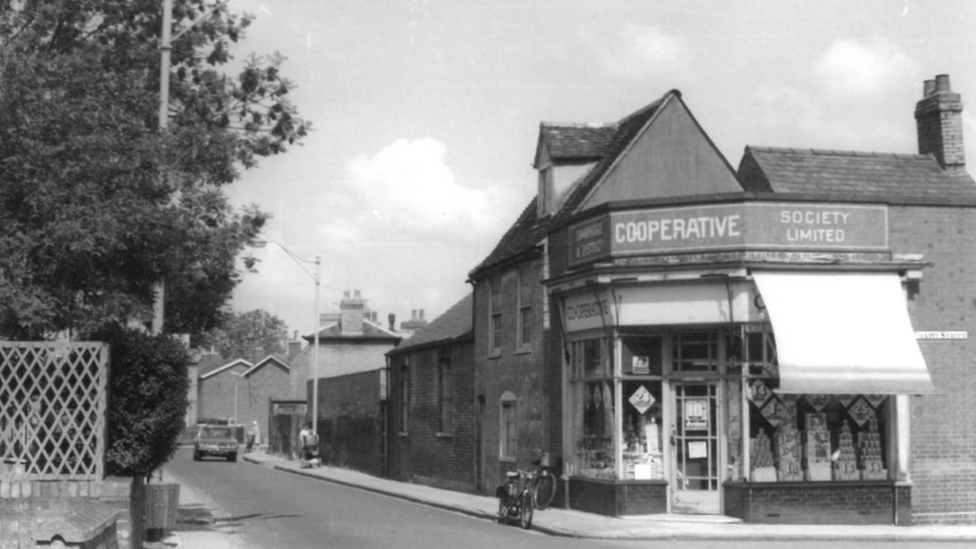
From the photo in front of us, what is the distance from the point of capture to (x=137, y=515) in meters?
15.3

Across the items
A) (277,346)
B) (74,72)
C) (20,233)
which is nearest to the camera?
(20,233)

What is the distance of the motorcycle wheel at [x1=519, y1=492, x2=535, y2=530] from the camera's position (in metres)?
22.3

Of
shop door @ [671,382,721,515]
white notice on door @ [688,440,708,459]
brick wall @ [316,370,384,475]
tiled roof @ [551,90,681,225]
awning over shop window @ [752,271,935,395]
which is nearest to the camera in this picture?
awning over shop window @ [752,271,935,395]

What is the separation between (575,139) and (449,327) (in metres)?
10.2

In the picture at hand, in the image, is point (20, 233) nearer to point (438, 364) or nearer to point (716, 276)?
point (716, 276)

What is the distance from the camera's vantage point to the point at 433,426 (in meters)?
36.4

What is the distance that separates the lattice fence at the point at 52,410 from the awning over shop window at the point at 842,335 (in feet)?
38.8

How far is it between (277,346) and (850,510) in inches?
5339

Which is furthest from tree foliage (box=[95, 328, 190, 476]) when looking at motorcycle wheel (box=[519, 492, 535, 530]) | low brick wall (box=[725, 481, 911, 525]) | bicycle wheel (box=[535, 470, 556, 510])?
bicycle wheel (box=[535, 470, 556, 510])

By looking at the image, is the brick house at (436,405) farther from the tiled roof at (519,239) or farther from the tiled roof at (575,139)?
the tiled roof at (575,139)

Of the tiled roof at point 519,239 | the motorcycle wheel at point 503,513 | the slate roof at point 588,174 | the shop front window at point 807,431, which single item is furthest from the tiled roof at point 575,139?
the motorcycle wheel at point 503,513

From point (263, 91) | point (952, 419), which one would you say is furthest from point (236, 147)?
point (952, 419)

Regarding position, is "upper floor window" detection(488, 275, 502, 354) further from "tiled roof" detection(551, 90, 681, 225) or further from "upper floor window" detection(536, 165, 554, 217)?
"tiled roof" detection(551, 90, 681, 225)

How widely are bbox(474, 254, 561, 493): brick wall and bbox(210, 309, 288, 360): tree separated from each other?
119m
